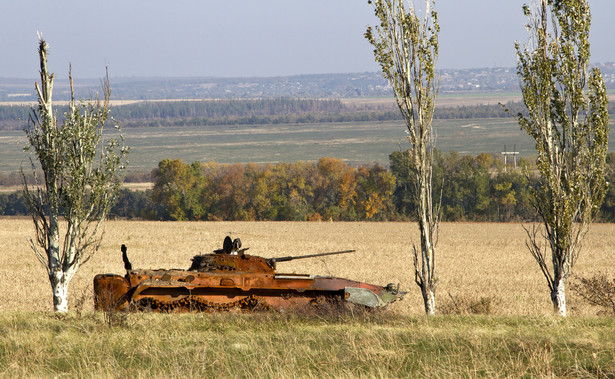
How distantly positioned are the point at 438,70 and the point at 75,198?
8625 mm

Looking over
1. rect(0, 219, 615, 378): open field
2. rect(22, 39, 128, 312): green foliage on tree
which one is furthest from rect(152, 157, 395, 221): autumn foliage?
rect(22, 39, 128, 312): green foliage on tree

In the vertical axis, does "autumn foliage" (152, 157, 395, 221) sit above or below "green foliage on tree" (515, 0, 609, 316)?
below

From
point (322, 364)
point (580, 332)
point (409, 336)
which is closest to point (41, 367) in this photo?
point (322, 364)

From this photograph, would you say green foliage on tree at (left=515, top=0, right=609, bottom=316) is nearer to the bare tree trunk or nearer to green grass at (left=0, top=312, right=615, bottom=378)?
green grass at (left=0, top=312, right=615, bottom=378)

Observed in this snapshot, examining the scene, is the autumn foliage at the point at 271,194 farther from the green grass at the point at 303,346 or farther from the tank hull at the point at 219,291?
the green grass at the point at 303,346

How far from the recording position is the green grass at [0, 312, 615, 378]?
30.1 ft

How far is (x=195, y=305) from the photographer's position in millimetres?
13836

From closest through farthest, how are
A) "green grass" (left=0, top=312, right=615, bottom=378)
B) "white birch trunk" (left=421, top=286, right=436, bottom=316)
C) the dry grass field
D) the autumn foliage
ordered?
"green grass" (left=0, top=312, right=615, bottom=378)
"white birch trunk" (left=421, top=286, right=436, bottom=316)
the dry grass field
the autumn foliage

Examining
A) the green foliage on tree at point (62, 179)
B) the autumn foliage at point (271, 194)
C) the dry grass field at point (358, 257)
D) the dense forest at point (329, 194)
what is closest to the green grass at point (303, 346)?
the green foliage on tree at point (62, 179)

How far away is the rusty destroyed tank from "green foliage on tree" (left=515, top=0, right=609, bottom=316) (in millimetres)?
4246

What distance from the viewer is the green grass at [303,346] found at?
9164mm

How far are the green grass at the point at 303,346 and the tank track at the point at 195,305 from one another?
2.80ft

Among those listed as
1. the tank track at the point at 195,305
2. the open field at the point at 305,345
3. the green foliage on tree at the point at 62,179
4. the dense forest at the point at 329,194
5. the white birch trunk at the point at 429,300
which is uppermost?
the green foliage on tree at the point at 62,179

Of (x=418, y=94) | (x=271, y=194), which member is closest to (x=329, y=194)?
(x=271, y=194)
